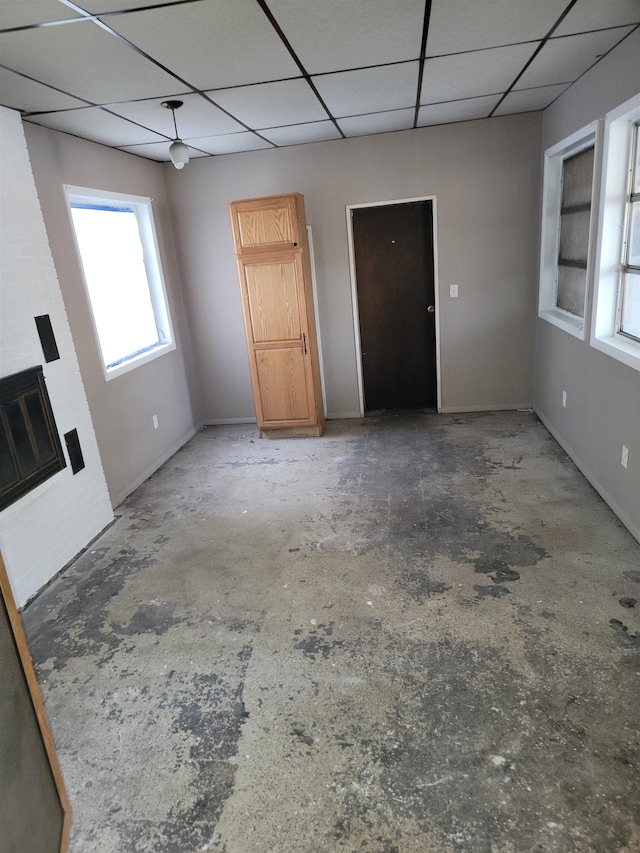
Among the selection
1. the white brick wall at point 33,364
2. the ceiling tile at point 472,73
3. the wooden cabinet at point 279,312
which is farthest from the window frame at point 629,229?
the white brick wall at point 33,364

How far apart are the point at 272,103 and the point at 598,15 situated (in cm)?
187

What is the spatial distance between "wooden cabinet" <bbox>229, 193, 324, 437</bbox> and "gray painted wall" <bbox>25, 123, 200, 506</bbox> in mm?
831

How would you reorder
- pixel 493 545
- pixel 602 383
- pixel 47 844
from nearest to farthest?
pixel 47 844, pixel 493 545, pixel 602 383

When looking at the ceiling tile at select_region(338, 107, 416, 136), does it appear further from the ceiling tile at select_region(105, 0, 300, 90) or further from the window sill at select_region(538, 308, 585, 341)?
the window sill at select_region(538, 308, 585, 341)

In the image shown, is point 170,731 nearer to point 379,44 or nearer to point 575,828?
point 575,828

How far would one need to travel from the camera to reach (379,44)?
101 inches

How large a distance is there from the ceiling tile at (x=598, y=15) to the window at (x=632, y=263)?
693 millimetres

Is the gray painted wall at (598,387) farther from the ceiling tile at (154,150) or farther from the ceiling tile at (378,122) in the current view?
the ceiling tile at (154,150)

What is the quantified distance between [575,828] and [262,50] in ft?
10.7

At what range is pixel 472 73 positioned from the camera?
3.19 m

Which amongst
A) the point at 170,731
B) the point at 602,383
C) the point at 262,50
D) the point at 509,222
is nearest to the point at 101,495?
the point at 170,731

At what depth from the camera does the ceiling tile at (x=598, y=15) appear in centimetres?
230

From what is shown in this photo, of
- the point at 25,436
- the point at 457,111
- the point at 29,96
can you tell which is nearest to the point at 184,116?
the point at 29,96

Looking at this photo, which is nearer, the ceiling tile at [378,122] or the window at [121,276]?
the window at [121,276]
